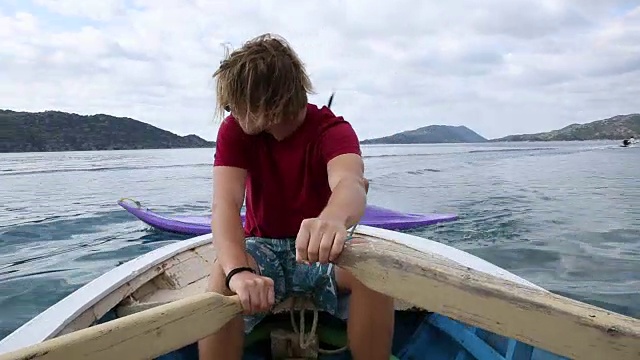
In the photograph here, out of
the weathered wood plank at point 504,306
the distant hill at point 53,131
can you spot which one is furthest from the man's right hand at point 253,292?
the distant hill at point 53,131

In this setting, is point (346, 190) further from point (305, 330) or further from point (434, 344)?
point (434, 344)

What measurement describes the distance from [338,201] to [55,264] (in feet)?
22.1

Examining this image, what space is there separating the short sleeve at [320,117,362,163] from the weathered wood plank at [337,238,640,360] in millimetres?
791

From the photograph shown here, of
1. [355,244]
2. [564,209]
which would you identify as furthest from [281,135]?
[564,209]

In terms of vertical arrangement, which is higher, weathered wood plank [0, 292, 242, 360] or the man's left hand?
the man's left hand

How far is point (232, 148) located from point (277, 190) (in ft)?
0.82

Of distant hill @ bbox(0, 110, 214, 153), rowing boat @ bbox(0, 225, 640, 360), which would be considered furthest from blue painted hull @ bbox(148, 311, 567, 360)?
distant hill @ bbox(0, 110, 214, 153)

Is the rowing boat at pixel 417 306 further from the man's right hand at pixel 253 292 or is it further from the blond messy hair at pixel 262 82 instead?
the blond messy hair at pixel 262 82

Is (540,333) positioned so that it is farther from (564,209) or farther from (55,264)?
(564,209)

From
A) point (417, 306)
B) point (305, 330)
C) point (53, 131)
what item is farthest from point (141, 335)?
point (53, 131)

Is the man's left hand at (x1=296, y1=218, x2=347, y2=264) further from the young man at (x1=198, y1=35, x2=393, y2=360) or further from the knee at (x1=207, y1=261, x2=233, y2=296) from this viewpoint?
the knee at (x1=207, y1=261, x2=233, y2=296)

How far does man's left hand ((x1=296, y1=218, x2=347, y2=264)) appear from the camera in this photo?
1436 millimetres

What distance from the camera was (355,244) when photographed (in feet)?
4.80

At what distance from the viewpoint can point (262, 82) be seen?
188cm
